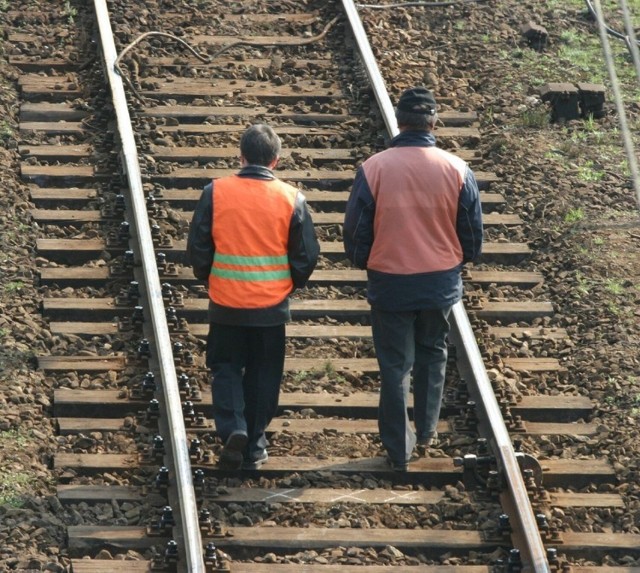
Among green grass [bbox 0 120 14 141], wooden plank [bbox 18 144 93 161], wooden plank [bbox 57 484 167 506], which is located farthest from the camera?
green grass [bbox 0 120 14 141]

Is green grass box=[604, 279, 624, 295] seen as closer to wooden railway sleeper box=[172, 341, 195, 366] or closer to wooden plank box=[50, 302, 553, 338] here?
wooden plank box=[50, 302, 553, 338]

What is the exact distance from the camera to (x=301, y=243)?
867 cm

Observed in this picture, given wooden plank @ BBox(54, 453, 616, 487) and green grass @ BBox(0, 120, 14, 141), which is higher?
green grass @ BBox(0, 120, 14, 141)

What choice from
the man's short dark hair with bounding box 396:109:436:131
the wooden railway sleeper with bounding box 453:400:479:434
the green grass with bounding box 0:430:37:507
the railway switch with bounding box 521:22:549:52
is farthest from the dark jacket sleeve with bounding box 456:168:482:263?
the railway switch with bounding box 521:22:549:52

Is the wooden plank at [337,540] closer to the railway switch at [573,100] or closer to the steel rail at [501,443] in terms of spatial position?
the steel rail at [501,443]

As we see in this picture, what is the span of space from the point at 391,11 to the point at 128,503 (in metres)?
6.87

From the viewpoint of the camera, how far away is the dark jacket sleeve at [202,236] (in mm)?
8586

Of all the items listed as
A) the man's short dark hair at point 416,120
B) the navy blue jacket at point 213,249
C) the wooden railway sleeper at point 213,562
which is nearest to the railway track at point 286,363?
the wooden railway sleeper at point 213,562

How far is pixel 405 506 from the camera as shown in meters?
8.54

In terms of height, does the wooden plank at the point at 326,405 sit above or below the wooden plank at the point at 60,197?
below

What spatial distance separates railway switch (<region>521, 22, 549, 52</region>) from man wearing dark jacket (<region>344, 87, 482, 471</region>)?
17.2 feet

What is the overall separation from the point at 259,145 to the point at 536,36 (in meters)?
5.80

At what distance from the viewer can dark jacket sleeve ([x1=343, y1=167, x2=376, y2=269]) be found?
8.73 m

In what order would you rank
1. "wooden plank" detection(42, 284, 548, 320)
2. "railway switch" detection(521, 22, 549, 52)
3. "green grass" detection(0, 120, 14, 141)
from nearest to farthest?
"wooden plank" detection(42, 284, 548, 320) → "green grass" detection(0, 120, 14, 141) → "railway switch" detection(521, 22, 549, 52)
